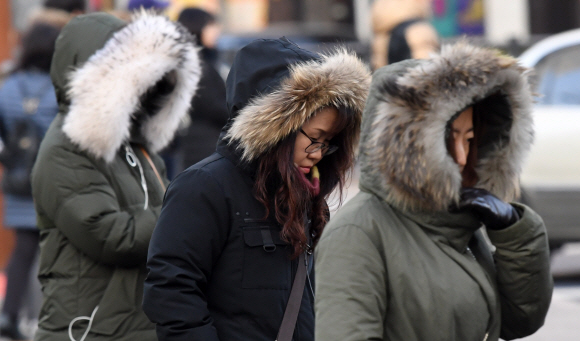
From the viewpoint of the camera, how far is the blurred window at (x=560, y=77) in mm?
7582

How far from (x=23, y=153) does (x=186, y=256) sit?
3.18 meters

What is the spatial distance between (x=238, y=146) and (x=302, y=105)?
0.23 meters

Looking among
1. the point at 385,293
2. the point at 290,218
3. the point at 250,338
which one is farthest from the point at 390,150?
the point at 250,338

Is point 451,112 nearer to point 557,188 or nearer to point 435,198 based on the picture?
point 435,198

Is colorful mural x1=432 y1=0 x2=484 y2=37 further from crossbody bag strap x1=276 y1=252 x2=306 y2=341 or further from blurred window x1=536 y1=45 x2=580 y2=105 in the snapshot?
crossbody bag strap x1=276 y1=252 x2=306 y2=341

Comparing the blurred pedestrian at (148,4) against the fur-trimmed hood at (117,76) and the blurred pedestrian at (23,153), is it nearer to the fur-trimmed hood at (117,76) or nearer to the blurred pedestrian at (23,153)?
the blurred pedestrian at (23,153)

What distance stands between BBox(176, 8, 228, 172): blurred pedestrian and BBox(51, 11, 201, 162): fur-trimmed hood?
68.0 inches

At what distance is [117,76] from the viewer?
3.46 metres

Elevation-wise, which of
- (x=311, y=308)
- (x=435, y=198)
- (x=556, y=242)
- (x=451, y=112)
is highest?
(x=451, y=112)

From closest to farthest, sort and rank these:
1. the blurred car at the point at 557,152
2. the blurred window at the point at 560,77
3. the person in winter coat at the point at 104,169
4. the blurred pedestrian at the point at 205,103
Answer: the person in winter coat at the point at 104,169 → the blurred pedestrian at the point at 205,103 → the blurred car at the point at 557,152 → the blurred window at the point at 560,77

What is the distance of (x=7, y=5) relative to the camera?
9.65 m

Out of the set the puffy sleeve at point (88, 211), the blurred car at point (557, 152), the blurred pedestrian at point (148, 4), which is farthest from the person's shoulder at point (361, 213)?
the blurred car at point (557, 152)

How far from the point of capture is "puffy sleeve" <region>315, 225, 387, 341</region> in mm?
2160

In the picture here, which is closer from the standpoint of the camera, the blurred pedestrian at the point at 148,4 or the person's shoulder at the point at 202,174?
the person's shoulder at the point at 202,174
